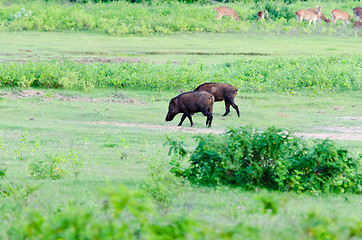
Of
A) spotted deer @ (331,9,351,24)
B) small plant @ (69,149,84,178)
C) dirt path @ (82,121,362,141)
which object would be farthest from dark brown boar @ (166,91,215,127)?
spotted deer @ (331,9,351,24)

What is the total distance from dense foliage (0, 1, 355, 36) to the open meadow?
2.56 ft

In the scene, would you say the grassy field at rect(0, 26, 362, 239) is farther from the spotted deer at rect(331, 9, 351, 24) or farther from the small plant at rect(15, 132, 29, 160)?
the spotted deer at rect(331, 9, 351, 24)

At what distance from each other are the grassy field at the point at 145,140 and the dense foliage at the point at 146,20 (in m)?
2.97

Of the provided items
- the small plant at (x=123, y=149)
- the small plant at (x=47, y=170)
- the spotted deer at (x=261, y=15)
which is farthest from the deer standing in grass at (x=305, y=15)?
the small plant at (x=47, y=170)

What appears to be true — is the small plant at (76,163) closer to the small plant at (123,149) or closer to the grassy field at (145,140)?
the grassy field at (145,140)

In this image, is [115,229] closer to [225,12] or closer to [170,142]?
[170,142]

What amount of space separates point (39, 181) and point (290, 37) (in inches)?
943

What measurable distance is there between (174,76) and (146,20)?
13688mm

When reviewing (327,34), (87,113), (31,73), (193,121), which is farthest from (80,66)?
(327,34)

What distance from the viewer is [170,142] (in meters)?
7.20

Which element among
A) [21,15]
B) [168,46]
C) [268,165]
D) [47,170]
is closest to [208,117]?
[268,165]

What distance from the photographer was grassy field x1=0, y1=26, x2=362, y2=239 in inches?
191

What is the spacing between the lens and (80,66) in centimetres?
1730

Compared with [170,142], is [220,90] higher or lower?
lower
